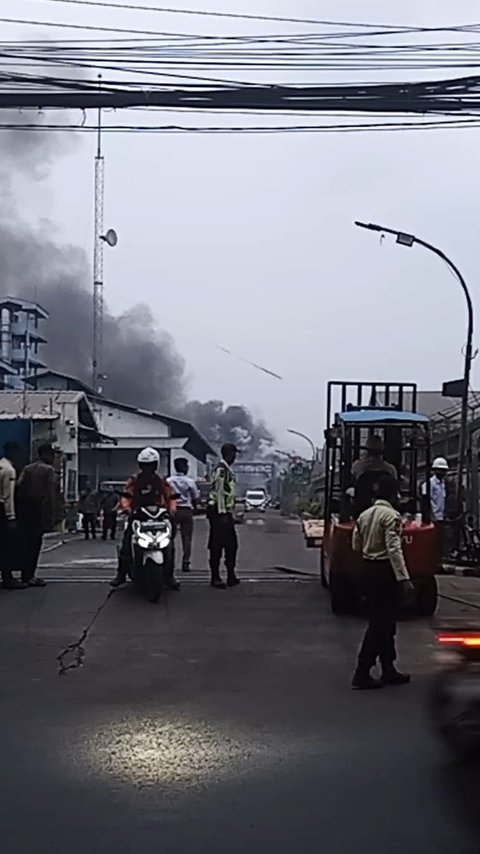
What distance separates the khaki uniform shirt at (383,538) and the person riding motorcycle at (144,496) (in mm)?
5546

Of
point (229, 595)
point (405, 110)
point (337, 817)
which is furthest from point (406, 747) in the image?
point (405, 110)

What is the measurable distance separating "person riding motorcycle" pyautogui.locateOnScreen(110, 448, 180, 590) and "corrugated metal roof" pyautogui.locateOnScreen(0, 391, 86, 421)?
88.6ft

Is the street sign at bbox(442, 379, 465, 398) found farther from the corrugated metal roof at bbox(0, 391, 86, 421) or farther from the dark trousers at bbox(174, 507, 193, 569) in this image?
the corrugated metal roof at bbox(0, 391, 86, 421)

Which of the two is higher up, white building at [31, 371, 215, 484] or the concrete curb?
white building at [31, 371, 215, 484]

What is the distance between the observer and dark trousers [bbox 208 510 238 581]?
16422 millimetres

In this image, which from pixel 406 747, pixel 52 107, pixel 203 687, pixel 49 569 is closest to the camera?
pixel 406 747

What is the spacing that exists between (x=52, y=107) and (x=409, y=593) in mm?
7490

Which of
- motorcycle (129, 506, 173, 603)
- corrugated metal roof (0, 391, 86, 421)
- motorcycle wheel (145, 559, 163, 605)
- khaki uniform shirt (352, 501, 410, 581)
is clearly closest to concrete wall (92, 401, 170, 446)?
corrugated metal roof (0, 391, 86, 421)

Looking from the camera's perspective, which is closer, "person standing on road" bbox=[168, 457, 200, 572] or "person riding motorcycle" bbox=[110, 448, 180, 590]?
"person riding motorcycle" bbox=[110, 448, 180, 590]

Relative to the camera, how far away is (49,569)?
19953mm

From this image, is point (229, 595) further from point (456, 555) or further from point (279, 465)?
point (279, 465)

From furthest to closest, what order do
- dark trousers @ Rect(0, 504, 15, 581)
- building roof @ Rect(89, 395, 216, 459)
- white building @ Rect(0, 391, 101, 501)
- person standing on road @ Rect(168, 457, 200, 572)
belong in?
1. building roof @ Rect(89, 395, 216, 459)
2. white building @ Rect(0, 391, 101, 501)
3. person standing on road @ Rect(168, 457, 200, 572)
4. dark trousers @ Rect(0, 504, 15, 581)

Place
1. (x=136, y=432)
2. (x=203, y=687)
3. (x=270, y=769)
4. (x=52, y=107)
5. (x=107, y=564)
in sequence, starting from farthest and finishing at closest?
(x=136, y=432) < (x=107, y=564) < (x=52, y=107) < (x=203, y=687) < (x=270, y=769)

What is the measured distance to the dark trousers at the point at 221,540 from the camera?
1642 cm
